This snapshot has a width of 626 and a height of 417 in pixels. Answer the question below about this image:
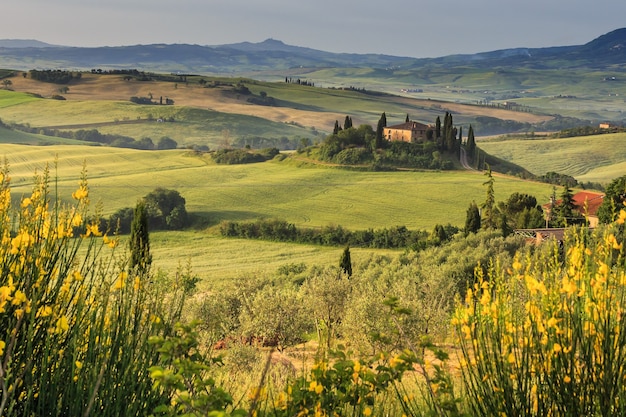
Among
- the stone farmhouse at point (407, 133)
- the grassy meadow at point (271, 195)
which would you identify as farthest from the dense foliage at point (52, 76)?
the stone farmhouse at point (407, 133)

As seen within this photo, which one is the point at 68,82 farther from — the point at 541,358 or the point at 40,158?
the point at 541,358

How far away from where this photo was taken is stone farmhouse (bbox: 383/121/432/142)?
342ft

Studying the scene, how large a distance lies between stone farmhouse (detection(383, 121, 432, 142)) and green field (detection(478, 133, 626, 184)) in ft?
111

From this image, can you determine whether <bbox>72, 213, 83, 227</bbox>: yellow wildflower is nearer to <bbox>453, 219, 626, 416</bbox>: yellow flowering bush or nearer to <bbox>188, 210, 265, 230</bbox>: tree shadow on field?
<bbox>453, 219, 626, 416</bbox>: yellow flowering bush

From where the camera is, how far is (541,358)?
5.02 m

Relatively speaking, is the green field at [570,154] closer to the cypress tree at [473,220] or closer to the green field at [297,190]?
the green field at [297,190]

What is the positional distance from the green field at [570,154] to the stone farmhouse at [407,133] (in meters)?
33.7

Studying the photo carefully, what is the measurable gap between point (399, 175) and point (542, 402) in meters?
88.3

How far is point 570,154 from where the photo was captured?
142 metres

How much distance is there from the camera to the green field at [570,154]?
130 meters

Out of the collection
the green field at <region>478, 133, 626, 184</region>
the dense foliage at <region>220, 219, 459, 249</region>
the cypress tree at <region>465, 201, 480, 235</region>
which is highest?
the cypress tree at <region>465, 201, 480, 235</region>

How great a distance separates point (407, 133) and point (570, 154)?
52.8 m

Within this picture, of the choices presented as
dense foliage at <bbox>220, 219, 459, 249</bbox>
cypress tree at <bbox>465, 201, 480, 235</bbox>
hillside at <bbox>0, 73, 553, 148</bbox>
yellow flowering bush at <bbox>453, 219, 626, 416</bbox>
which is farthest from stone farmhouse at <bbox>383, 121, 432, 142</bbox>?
yellow flowering bush at <bbox>453, 219, 626, 416</bbox>

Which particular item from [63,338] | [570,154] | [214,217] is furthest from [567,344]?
[570,154]
